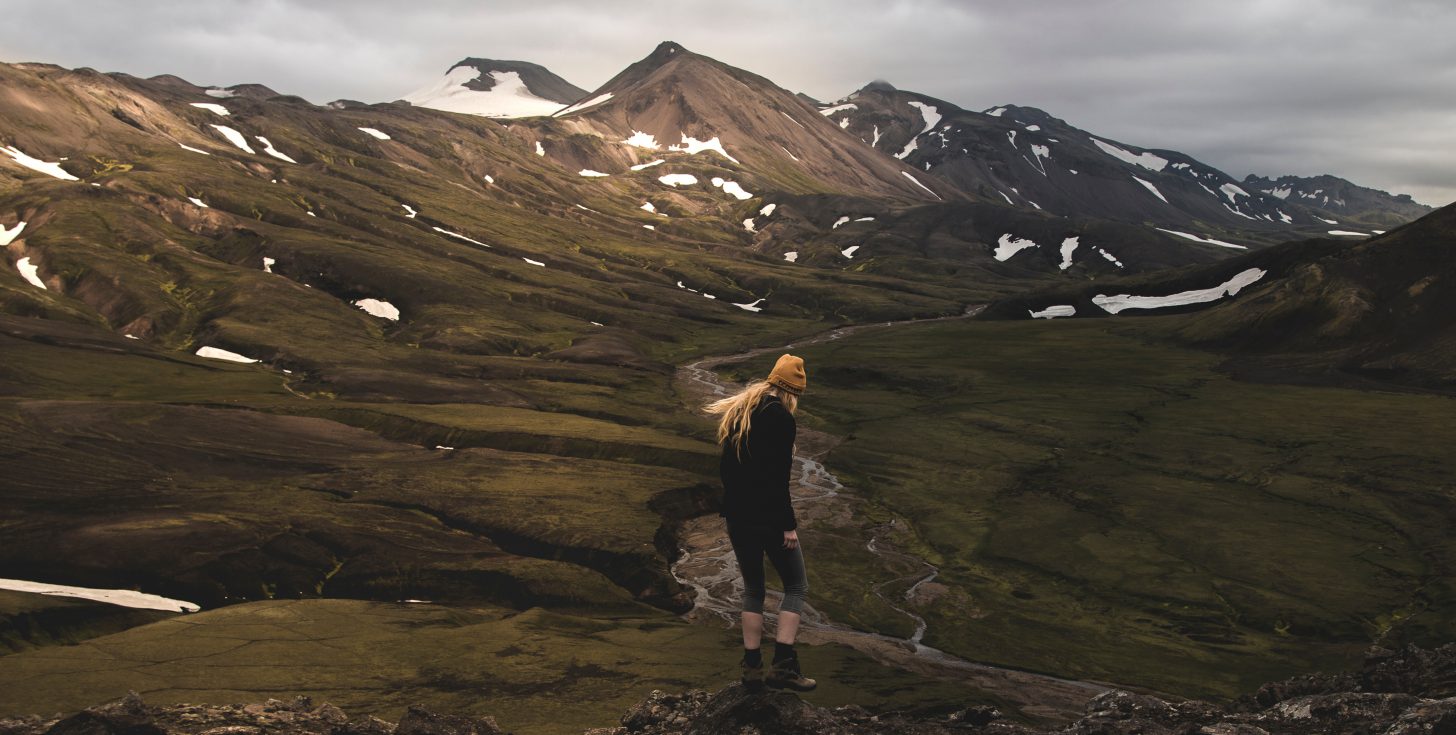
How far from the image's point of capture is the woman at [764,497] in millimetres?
17219

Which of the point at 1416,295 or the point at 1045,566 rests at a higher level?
the point at 1416,295

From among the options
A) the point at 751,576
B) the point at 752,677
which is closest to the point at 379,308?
the point at 752,677

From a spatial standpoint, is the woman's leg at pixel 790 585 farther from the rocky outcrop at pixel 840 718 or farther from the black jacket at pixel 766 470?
→ the rocky outcrop at pixel 840 718

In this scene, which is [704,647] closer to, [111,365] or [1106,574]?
[1106,574]

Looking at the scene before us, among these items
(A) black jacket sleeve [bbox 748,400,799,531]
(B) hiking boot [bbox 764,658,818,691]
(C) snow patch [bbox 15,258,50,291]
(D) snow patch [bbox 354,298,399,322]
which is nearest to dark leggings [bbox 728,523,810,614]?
(A) black jacket sleeve [bbox 748,400,799,531]

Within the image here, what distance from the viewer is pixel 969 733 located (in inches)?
734

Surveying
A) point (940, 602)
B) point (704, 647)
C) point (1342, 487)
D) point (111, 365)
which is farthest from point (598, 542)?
point (111, 365)

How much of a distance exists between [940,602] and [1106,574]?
11400 millimetres

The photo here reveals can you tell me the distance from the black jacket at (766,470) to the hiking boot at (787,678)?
8.53 feet

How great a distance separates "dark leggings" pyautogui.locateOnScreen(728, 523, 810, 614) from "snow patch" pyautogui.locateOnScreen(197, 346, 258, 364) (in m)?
139

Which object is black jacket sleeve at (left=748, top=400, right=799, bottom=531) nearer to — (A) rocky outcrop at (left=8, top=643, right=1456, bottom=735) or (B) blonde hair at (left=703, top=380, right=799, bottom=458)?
(B) blonde hair at (left=703, top=380, right=799, bottom=458)

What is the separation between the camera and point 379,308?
18525cm

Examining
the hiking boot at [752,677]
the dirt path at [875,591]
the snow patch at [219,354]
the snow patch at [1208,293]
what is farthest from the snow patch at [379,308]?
the hiking boot at [752,677]

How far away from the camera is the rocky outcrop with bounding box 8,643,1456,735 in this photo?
1703 cm
